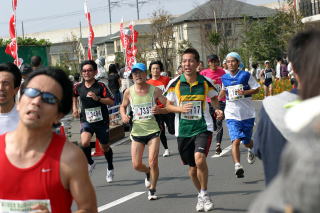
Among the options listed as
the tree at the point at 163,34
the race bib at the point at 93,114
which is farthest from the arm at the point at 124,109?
the tree at the point at 163,34

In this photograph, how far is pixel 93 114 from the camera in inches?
450

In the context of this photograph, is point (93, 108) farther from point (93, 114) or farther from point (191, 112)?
point (191, 112)

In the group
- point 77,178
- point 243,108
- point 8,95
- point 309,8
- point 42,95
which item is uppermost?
point 309,8

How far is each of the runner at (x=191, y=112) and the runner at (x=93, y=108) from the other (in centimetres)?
251

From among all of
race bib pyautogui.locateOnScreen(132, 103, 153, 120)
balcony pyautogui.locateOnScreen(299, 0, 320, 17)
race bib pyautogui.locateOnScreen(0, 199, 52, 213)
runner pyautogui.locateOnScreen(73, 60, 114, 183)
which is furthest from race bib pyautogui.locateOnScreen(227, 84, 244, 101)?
balcony pyautogui.locateOnScreen(299, 0, 320, 17)

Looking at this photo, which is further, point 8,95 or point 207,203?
point 207,203

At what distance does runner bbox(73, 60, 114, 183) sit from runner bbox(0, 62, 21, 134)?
17.5 ft

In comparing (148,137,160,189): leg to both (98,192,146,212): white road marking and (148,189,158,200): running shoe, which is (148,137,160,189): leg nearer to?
(148,189,158,200): running shoe

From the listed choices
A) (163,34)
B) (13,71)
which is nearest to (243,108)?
(13,71)

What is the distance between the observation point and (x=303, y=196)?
1.66 m

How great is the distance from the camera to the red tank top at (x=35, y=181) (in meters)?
3.32

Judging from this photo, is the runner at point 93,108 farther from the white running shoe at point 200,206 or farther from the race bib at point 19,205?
the race bib at point 19,205

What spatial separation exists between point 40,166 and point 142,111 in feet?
22.0

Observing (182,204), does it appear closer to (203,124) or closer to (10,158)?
(203,124)
